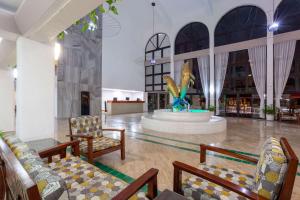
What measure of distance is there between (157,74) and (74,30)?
22.9 ft

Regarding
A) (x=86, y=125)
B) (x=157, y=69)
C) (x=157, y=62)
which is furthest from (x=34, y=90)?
(x=157, y=69)

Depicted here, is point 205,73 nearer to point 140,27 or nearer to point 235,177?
point 140,27

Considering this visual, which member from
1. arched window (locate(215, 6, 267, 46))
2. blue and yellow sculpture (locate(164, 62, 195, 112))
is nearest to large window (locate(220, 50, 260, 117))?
arched window (locate(215, 6, 267, 46))

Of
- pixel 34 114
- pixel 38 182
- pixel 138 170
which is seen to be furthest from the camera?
pixel 138 170

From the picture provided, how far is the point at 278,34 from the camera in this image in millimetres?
7953

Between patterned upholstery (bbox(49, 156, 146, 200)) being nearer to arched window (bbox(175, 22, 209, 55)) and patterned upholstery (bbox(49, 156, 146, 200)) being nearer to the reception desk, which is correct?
the reception desk

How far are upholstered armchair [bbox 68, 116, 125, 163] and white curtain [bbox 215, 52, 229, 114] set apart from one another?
8.73 meters

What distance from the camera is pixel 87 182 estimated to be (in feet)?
4.49

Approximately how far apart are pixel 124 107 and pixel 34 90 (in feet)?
31.8

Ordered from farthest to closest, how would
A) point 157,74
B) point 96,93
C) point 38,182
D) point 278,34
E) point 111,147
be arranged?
point 157,74
point 96,93
point 278,34
point 111,147
point 38,182

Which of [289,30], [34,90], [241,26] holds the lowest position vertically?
[34,90]

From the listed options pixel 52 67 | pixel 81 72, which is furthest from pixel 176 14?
pixel 52 67

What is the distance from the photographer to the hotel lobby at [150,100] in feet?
3.90

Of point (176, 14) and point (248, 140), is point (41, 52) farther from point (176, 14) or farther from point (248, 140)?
point (176, 14)
